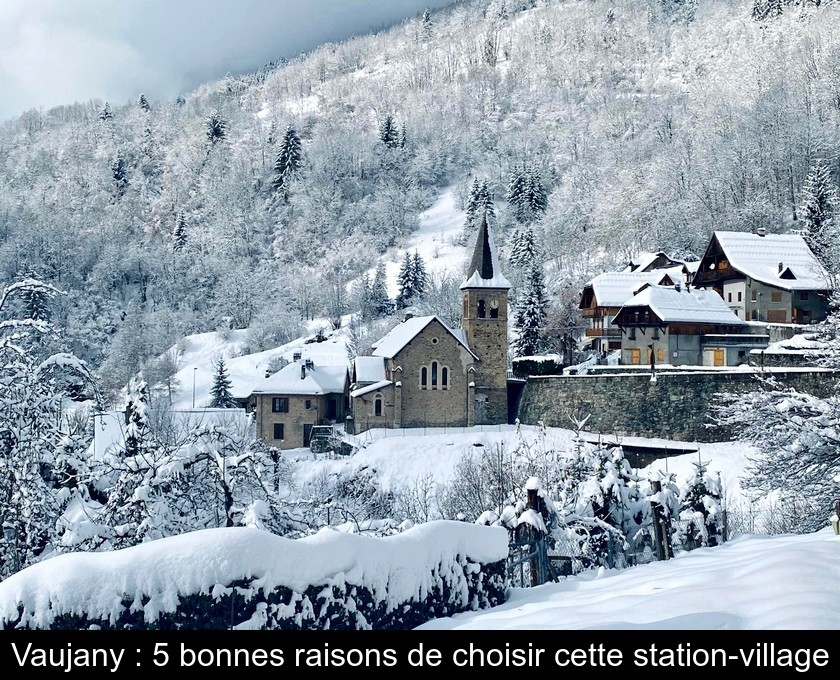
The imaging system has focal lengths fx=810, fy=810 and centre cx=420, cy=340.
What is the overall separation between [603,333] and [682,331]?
9.03 m

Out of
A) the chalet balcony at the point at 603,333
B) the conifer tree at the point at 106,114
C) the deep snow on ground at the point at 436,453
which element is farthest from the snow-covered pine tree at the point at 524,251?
the conifer tree at the point at 106,114

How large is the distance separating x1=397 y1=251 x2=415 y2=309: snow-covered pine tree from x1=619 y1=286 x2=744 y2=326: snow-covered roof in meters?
39.0

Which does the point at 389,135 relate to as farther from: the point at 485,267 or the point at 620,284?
the point at 485,267

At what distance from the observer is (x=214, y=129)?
503ft

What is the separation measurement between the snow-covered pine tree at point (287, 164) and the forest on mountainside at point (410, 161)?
15.9 inches

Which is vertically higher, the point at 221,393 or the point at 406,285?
the point at 406,285

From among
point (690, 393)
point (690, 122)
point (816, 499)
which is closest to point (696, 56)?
point (690, 122)

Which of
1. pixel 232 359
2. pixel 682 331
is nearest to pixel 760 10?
pixel 232 359

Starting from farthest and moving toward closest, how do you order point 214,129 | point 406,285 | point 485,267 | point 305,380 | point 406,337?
point 214,129, point 406,285, point 485,267, point 305,380, point 406,337

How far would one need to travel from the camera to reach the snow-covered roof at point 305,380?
4725cm

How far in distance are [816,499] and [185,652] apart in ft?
51.1
